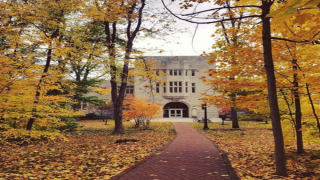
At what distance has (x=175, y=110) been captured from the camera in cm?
4856

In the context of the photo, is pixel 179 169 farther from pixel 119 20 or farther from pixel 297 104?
pixel 119 20

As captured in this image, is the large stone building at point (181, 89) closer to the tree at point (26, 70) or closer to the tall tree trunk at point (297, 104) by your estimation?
the tree at point (26, 70)

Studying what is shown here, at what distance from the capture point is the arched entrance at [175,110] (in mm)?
48506

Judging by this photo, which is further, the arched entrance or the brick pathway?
the arched entrance

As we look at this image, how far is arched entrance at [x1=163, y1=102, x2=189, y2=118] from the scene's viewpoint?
48506mm

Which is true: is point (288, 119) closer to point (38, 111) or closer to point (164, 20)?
point (38, 111)

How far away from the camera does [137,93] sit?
48.2 meters

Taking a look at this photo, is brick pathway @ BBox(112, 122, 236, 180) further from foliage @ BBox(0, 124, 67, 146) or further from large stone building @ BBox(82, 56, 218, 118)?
large stone building @ BBox(82, 56, 218, 118)

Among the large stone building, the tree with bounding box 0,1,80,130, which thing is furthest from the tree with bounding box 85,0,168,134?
the large stone building

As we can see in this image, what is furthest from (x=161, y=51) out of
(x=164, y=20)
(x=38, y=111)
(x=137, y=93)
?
(x=137, y=93)

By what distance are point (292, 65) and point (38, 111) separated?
9323mm

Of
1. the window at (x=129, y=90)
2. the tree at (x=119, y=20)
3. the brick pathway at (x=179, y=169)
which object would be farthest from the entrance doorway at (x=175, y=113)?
the brick pathway at (x=179, y=169)

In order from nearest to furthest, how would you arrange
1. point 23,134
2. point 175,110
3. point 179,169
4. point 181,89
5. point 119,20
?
point 179,169
point 23,134
point 119,20
point 181,89
point 175,110

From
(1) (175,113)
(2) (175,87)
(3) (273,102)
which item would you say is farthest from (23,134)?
(1) (175,113)
